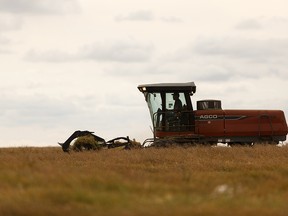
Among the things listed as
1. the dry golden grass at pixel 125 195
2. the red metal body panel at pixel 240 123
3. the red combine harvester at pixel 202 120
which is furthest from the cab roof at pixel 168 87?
the dry golden grass at pixel 125 195

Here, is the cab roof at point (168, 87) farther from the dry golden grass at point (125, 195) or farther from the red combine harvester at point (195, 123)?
the dry golden grass at point (125, 195)

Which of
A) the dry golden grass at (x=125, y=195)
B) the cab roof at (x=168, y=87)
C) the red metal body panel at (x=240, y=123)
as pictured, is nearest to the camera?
the dry golden grass at (x=125, y=195)

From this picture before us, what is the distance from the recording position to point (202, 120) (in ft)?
93.6

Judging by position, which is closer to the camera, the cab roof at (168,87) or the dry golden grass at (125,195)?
the dry golden grass at (125,195)

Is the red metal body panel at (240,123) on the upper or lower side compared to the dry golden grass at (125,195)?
upper

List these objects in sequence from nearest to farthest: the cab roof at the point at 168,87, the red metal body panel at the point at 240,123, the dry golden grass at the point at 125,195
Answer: the dry golden grass at the point at 125,195 < the cab roof at the point at 168,87 < the red metal body panel at the point at 240,123

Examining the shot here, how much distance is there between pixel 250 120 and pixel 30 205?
21804 mm

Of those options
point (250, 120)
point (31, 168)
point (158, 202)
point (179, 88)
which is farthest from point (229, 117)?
point (158, 202)

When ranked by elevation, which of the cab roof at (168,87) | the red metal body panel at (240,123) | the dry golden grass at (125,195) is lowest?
the dry golden grass at (125,195)

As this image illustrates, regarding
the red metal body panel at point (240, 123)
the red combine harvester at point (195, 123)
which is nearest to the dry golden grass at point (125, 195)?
the red combine harvester at point (195, 123)

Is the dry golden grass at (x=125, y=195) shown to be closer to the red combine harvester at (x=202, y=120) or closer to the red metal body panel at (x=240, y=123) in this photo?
the red combine harvester at (x=202, y=120)

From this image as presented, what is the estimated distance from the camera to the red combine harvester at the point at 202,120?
2770cm

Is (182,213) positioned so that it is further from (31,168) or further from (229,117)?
(229,117)

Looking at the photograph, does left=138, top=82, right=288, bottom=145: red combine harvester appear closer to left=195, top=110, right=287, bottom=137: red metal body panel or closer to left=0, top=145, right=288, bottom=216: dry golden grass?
left=195, top=110, right=287, bottom=137: red metal body panel
